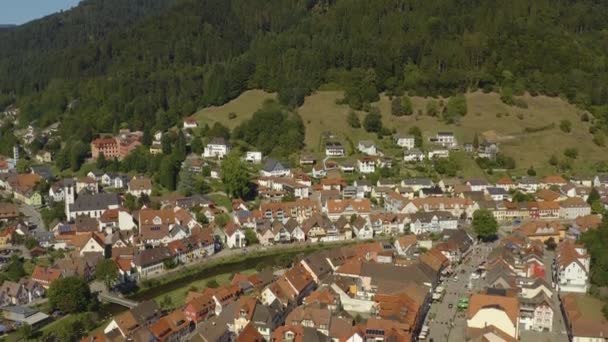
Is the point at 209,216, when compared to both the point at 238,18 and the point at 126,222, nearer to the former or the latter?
the point at 126,222

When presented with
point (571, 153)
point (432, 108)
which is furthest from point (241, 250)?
point (571, 153)

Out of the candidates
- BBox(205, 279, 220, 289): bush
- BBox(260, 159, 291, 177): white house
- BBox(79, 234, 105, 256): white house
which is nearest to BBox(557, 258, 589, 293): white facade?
BBox(205, 279, 220, 289): bush

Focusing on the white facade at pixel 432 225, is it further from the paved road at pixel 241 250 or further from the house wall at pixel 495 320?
the house wall at pixel 495 320

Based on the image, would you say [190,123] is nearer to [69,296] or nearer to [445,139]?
[445,139]

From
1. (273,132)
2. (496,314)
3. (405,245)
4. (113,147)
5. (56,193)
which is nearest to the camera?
(496,314)

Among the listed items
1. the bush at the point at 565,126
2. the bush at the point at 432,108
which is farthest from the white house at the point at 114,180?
the bush at the point at 565,126

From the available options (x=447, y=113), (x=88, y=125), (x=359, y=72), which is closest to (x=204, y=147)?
(x=88, y=125)
